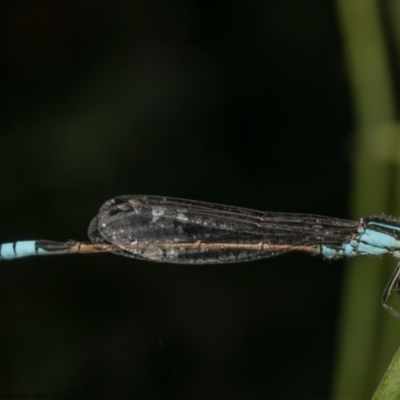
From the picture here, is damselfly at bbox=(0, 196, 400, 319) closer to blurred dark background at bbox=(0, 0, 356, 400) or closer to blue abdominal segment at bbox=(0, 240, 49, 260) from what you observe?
blue abdominal segment at bbox=(0, 240, 49, 260)

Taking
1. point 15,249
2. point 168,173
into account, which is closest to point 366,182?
point 168,173

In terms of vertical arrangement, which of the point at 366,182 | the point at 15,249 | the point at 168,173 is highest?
the point at 168,173

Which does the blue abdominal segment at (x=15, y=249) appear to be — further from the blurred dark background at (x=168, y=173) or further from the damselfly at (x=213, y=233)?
the blurred dark background at (x=168, y=173)

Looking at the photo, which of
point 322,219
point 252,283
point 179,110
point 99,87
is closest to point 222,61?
point 179,110

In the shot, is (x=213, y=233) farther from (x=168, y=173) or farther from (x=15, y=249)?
(x=168, y=173)

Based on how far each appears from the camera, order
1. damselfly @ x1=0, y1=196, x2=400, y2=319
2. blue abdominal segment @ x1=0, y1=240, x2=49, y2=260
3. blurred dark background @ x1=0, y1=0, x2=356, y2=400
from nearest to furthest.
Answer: damselfly @ x1=0, y1=196, x2=400, y2=319 < blue abdominal segment @ x1=0, y1=240, x2=49, y2=260 < blurred dark background @ x1=0, y1=0, x2=356, y2=400

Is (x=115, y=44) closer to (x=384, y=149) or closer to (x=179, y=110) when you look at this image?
(x=179, y=110)

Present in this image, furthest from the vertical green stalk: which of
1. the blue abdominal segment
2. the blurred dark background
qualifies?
the blue abdominal segment
